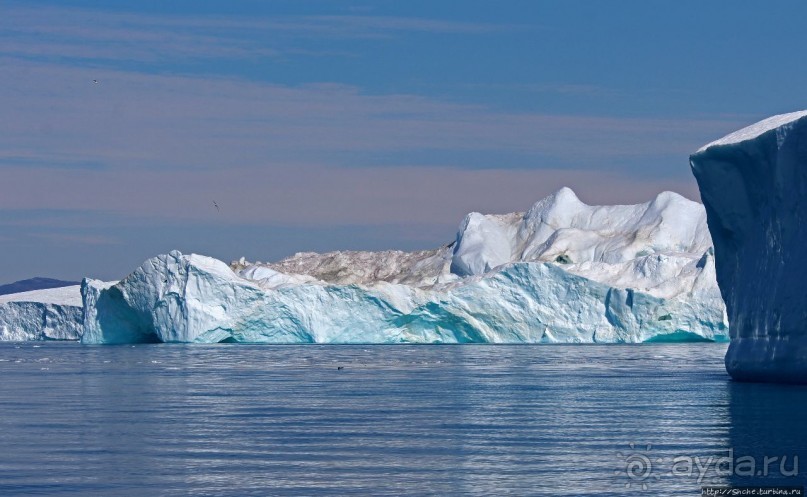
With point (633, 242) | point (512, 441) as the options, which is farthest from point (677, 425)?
point (633, 242)

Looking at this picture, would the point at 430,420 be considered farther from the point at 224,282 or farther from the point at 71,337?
the point at 71,337

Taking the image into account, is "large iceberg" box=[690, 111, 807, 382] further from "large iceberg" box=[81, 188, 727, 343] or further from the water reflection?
"large iceberg" box=[81, 188, 727, 343]

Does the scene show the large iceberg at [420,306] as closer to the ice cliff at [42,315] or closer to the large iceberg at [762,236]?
the ice cliff at [42,315]

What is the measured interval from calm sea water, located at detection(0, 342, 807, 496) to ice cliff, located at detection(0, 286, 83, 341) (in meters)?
39.4

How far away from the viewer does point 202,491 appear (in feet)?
32.9

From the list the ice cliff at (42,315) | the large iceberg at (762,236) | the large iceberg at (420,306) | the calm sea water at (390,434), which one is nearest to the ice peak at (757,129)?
the large iceberg at (762,236)

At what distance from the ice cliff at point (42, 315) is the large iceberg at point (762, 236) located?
4748cm

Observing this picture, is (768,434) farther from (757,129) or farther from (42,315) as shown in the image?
(42,315)

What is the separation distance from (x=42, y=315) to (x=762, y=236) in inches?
1995

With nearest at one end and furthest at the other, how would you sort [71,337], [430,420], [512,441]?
[512,441] < [430,420] < [71,337]

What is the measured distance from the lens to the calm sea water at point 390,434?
10.5m

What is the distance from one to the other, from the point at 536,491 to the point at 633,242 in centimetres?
5197

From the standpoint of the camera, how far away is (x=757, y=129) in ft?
68.9

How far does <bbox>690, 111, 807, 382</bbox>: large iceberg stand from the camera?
19734mm
